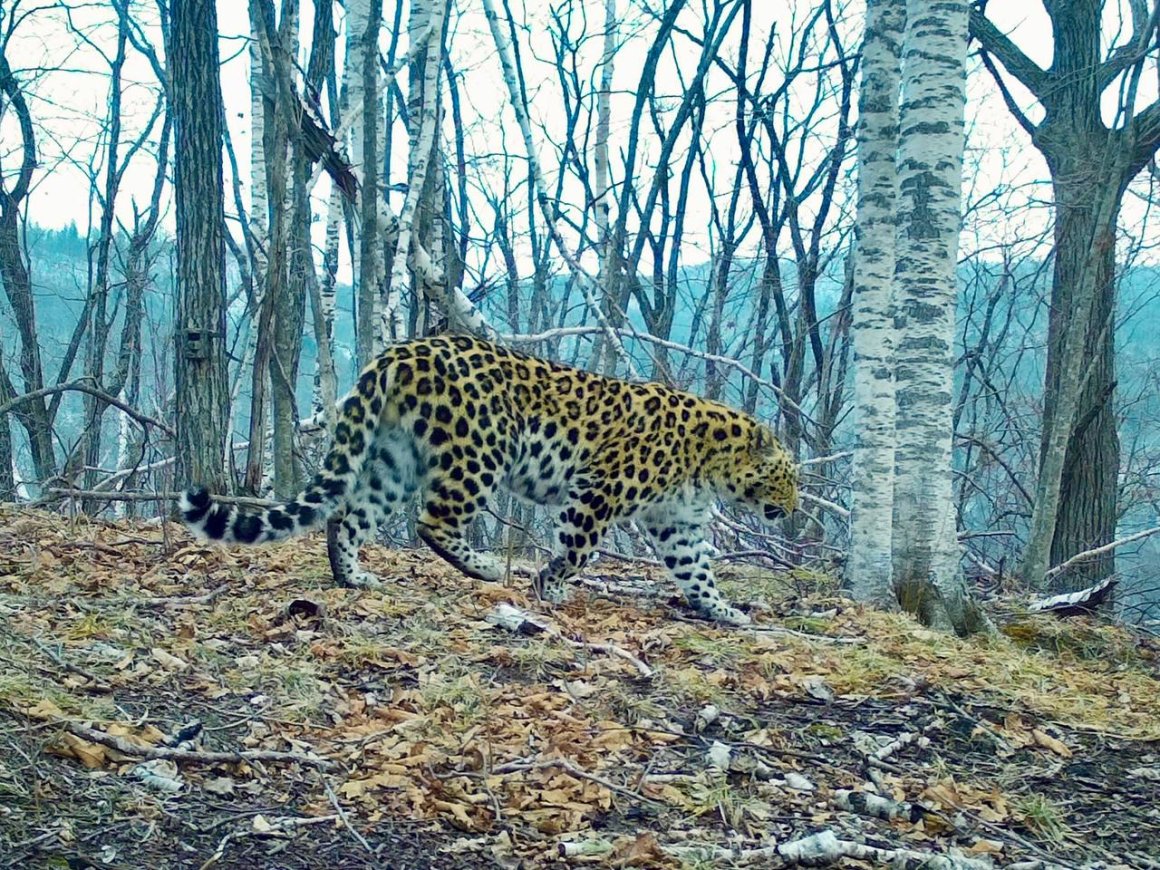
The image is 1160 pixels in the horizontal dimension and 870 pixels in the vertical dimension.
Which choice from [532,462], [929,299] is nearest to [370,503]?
[532,462]

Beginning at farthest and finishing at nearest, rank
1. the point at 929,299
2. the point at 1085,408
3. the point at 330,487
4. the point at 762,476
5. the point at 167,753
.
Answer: the point at 1085,408, the point at 762,476, the point at 929,299, the point at 330,487, the point at 167,753

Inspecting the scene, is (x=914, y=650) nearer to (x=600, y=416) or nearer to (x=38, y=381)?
(x=600, y=416)

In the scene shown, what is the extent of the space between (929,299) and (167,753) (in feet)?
18.6

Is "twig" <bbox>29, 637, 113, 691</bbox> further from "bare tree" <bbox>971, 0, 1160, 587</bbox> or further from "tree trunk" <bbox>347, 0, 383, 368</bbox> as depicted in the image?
"bare tree" <bbox>971, 0, 1160, 587</bbox>

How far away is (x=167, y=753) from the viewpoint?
12.5 ft

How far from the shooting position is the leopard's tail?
574 centimetres

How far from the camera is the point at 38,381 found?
46.5ft

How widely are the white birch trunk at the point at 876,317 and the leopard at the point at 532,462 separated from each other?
1.95 feet

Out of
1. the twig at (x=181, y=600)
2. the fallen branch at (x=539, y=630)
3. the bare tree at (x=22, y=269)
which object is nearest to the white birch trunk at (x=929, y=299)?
the fallen branch at (x=539, y=630)

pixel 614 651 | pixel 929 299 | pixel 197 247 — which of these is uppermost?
pixel 197 247

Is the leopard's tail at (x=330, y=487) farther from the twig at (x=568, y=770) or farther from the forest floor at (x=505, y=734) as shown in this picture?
the twig at (x=568, y=770)

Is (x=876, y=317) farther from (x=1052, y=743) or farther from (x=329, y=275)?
(x=329, y=275)

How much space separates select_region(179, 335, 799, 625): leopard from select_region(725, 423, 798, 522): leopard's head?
0.01 m

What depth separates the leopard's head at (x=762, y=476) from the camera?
7.85 meters
